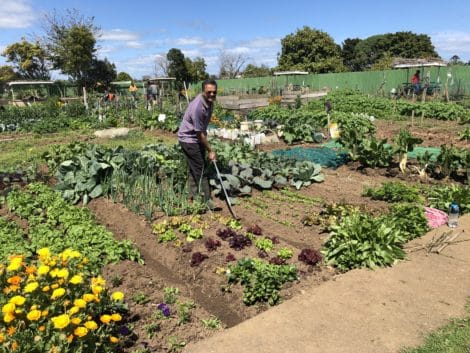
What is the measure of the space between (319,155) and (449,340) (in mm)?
6650

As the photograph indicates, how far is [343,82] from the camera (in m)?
32.1

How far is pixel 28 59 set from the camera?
45.0 m

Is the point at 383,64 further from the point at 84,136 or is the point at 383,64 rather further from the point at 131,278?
the point at 131,278

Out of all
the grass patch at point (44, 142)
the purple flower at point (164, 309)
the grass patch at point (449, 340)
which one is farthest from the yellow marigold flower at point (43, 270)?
the grass patch at point (44, 142)

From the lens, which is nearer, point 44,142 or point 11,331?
point 11,331

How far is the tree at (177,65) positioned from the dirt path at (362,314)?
126 ft

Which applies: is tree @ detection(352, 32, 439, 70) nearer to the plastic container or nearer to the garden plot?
the garden plot

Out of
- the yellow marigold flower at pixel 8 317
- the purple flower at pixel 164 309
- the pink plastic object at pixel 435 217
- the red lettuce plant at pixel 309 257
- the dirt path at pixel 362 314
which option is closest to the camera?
the yellow marigold flower at pixel 8 317

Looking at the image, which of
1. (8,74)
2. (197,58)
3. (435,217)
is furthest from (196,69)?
(435,217)

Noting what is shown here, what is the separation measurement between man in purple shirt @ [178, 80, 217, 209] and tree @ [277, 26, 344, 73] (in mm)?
39886

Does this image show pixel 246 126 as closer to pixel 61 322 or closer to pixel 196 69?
pixel 61 322

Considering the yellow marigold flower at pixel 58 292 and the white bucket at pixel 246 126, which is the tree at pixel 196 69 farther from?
the yellow marigold flower at pixel 58 292

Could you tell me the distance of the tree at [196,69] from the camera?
43.1 m

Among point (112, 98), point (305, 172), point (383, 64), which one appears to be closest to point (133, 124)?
point (112, 98)
